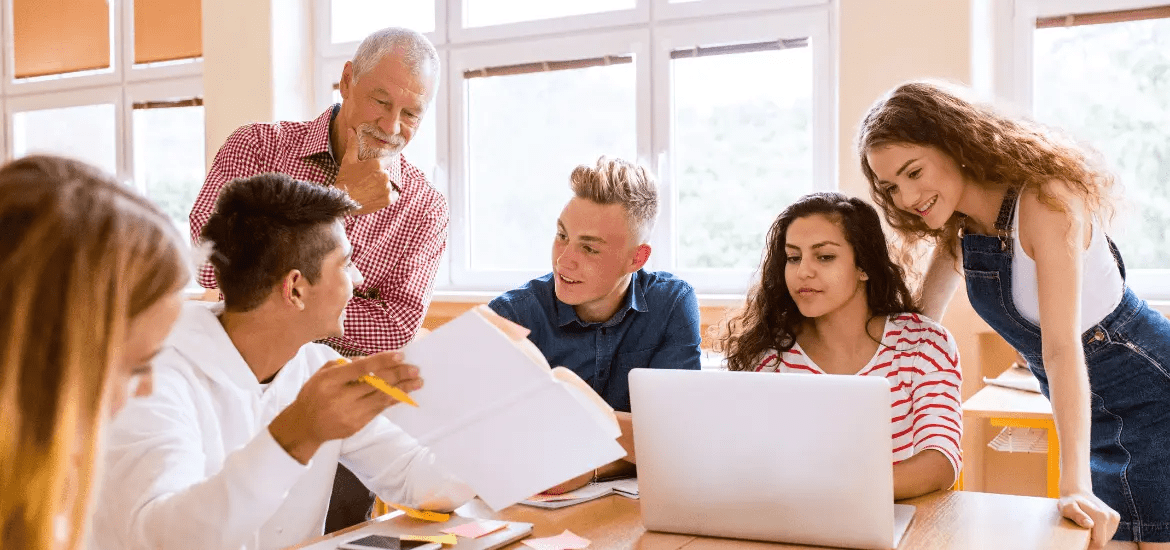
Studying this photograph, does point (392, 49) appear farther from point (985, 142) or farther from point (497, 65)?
point (497, 65)

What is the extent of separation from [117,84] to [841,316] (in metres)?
4.33

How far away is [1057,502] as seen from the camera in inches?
57.3

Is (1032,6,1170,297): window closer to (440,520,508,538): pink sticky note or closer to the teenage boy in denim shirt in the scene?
the teenage boy in denim shirt

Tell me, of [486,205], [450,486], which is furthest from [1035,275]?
[486,205]

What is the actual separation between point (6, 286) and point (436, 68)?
1.85 m

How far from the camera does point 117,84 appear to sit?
5.02 meters

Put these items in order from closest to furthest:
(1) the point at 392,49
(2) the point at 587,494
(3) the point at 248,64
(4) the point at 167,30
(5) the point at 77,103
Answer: (2) the point at 587,494, (1) the point at 392,49, (3) the point at 248,64, (4) the point at 167,30, (5) the point at 77,103

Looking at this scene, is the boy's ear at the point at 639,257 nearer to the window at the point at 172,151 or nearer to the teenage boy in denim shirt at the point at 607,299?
the teenage boy in denim shirt at the point at 607,299

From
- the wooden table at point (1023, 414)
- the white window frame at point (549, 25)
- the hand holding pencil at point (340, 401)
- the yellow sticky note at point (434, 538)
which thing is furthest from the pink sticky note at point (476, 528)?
the white window frame at point (549, 25)

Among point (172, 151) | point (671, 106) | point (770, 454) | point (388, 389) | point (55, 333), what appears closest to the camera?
point (55, 333)

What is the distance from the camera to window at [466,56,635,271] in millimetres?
4074

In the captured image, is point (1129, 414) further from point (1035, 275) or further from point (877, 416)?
point (877, 416)

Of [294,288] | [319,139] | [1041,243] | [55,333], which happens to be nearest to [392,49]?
[319,139]

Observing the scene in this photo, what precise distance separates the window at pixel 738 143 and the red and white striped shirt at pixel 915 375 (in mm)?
1902
